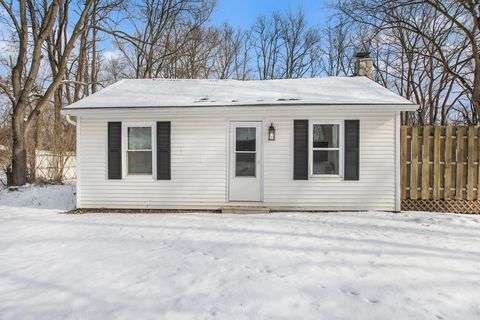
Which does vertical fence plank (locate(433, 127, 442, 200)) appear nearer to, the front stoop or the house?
the house

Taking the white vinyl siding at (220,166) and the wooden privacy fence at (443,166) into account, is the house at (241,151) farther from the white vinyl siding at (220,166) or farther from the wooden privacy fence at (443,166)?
the wooden privacy fence at (443,166)

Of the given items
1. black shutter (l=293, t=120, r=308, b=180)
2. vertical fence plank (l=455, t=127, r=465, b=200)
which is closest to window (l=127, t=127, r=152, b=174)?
black shutter (l=293, t=120, r=308, b=180)

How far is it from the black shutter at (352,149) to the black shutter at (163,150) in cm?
457

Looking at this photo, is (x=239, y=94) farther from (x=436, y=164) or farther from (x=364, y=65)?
(x=436, y=164)

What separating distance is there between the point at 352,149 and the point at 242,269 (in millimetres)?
4759

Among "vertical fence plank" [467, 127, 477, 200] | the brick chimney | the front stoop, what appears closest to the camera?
"vertical fence plank" [467, 127, 477, 200]

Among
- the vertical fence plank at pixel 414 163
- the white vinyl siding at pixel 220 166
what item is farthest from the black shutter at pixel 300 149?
the vertical fence plank at pixel 414 163

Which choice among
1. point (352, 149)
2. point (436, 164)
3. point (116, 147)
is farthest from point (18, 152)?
point (436, 164)

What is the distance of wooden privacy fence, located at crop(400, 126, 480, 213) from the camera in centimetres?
709

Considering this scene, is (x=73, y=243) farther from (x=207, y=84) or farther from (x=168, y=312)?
(x=207, y=84)

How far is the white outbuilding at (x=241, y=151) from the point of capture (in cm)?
714

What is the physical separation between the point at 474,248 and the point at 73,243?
6.52m

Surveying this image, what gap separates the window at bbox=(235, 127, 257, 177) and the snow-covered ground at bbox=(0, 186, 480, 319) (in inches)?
60.9

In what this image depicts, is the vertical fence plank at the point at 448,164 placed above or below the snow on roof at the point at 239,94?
below
